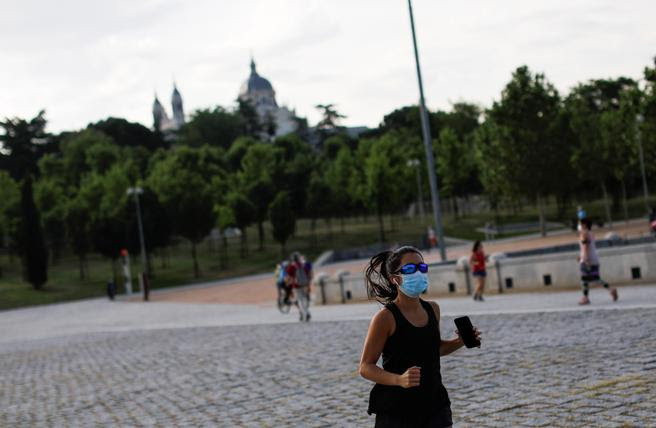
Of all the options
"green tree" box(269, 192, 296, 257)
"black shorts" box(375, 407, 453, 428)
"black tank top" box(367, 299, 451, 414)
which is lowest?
"black shorts" box(375, 407, 453, 428)

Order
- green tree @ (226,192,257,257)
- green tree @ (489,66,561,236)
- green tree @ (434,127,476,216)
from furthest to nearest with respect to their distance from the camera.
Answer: green tree @ (434,127,476,216)
green tree @ (226,192,257,257)
green tree @ (489,66,561,236)

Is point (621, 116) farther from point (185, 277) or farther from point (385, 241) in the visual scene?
point (185, 277)

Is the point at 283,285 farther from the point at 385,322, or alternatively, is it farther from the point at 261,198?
the point at 261,198

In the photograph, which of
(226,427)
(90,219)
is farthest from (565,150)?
(226,427)

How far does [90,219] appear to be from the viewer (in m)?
62.6

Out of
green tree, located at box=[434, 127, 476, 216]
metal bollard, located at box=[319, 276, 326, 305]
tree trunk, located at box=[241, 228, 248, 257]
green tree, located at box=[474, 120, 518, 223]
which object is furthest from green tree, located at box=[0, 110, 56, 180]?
metal bollard, located at box=[319, 276, 326, 305]

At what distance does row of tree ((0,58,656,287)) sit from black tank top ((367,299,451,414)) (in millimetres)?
44371

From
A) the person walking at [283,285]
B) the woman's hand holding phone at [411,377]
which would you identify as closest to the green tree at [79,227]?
the person walking at [283,285]

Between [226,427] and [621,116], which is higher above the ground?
[621,116]

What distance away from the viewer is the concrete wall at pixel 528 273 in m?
17.8

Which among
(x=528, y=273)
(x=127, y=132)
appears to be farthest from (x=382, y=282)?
(x=127, y=132)

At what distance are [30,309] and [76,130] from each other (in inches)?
2895

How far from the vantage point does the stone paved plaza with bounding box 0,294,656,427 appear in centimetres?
730

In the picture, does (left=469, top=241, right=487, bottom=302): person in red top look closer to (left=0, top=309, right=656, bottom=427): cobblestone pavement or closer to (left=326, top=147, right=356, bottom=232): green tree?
(left=0, top=309, right=656, bottom=427): cobblestone pavement
